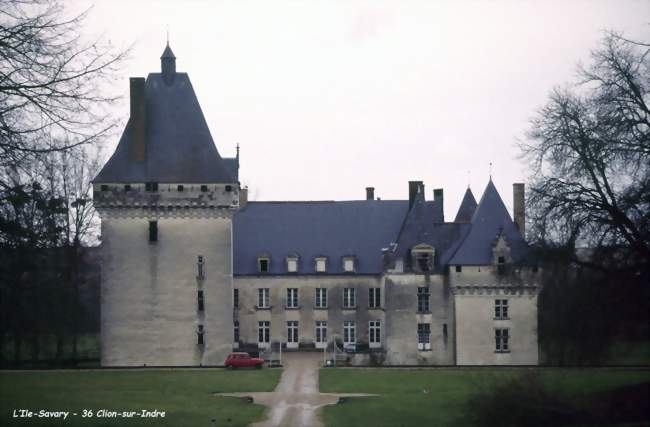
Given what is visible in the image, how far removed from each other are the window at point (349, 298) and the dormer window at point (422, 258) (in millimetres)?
5149

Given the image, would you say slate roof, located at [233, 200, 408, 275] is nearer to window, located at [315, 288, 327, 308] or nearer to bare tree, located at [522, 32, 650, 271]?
window, located at [315, 288, 327, 308]

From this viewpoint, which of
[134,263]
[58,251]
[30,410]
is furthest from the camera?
[58,251]

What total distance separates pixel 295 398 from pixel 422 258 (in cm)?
1796

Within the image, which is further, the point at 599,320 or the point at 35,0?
the point at 599,320

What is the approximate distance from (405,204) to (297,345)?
32.6 feet

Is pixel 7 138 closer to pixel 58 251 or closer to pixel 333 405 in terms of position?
pixel 333 405

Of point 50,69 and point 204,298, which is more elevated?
point 50,69

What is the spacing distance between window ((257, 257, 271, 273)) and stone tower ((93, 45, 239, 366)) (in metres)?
6.40

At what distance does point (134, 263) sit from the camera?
48.9 meters

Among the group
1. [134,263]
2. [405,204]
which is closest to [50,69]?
[134,263]

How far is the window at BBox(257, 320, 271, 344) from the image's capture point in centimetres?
5528

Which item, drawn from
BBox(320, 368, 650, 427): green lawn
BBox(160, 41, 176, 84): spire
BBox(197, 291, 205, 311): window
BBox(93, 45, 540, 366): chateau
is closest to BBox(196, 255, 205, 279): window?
BBox(93, 45, 540, 366): chateau

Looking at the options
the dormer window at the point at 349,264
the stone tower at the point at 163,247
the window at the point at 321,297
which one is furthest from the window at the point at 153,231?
the dormer window at the point at 349,264

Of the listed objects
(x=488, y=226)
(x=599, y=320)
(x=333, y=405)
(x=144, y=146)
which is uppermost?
(x=144, y=146)
